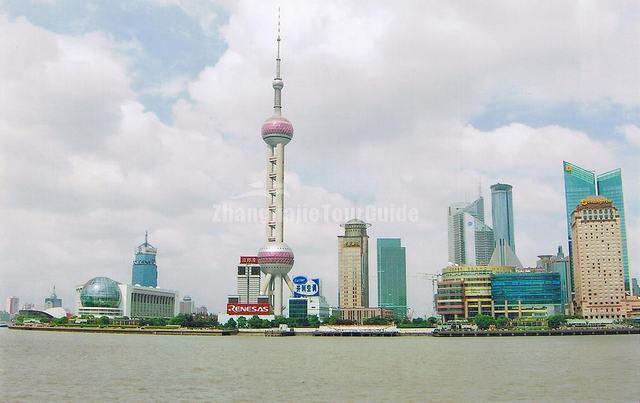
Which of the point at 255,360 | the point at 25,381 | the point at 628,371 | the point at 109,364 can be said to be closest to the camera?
the point at 25,381

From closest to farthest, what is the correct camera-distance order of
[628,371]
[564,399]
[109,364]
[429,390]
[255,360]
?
[564,399]
[429,390]
[628,371]
[109,364]
[255,360]

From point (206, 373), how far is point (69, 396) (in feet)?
63.6

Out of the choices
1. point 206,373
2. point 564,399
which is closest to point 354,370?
point 206,373

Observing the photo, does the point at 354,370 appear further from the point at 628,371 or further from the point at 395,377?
the point at 628,371

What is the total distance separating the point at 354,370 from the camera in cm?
7744

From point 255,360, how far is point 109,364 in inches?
774

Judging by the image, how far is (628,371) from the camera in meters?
75.2

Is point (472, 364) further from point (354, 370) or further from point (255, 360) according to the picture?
point (255, 360)

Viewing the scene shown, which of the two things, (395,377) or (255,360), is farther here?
(255,360)

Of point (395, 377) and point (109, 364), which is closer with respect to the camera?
point (395, 377)

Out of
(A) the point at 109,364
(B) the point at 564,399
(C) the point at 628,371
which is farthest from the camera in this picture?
(A) the point at 109,364

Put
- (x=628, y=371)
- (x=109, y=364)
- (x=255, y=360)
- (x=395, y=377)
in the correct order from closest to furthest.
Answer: (x=395, y=377) → (x=628, y=371) → (x=109, y=364) → (x=255, y=360)

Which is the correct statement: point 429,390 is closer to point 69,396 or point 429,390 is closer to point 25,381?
point 69,396

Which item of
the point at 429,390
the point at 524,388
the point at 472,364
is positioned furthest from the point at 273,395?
the point at 472,364
